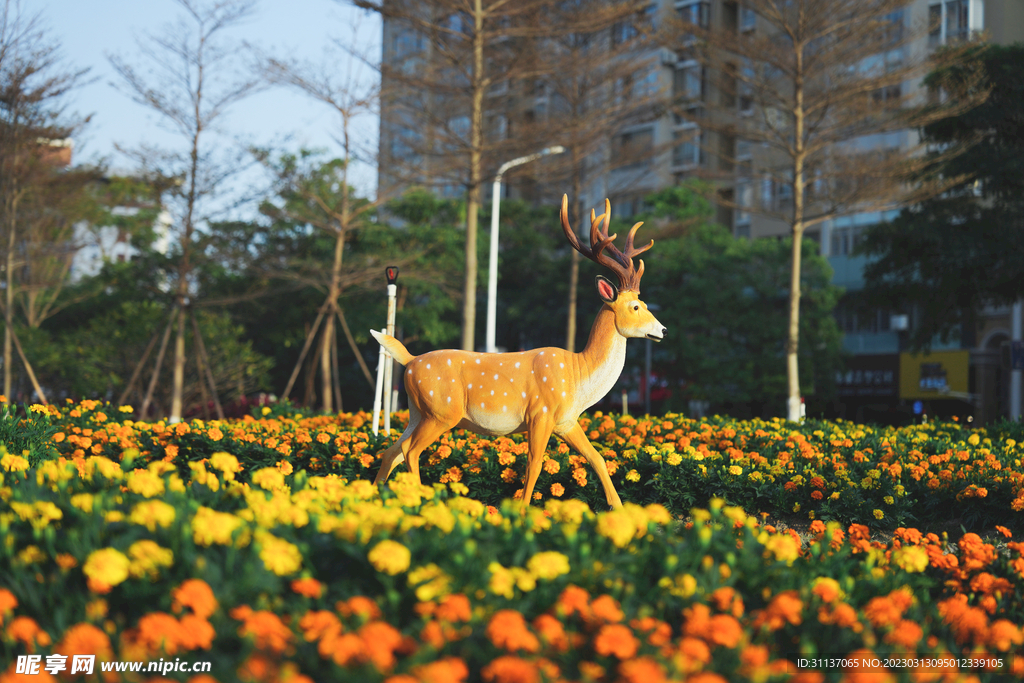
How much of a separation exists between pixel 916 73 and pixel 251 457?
1589cm

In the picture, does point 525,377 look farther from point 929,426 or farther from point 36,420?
point 929,426

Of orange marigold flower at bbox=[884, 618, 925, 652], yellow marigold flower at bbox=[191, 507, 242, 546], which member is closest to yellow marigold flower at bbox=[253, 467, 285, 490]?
yellow marigold flower at bbox=[191, 507, 242, 546]

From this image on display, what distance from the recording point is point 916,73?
60.7 ft

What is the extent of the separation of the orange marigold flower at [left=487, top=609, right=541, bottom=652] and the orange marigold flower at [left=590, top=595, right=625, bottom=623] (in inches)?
11.3

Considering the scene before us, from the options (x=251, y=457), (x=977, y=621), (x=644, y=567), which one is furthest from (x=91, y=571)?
(x=251, y=457)

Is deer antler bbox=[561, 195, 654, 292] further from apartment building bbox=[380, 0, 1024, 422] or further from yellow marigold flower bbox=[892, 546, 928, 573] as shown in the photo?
apartment building bbox=[380, 0, 1024, 422]

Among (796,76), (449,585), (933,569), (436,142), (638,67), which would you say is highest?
(638,67)

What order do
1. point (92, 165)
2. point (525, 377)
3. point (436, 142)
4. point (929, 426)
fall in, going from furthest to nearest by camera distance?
1. point (92, 165)
2. point (436, 142)
3. point (929, 426)
4. point (525, 377)

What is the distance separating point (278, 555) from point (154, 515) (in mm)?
560

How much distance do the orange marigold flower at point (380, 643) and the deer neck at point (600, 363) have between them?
4480mm

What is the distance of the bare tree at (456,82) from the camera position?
1575 centimetres

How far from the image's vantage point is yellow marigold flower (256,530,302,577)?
9.74ft

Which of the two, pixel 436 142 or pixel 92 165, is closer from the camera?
pixel 436 142

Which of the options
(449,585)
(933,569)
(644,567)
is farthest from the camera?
(933,569)
